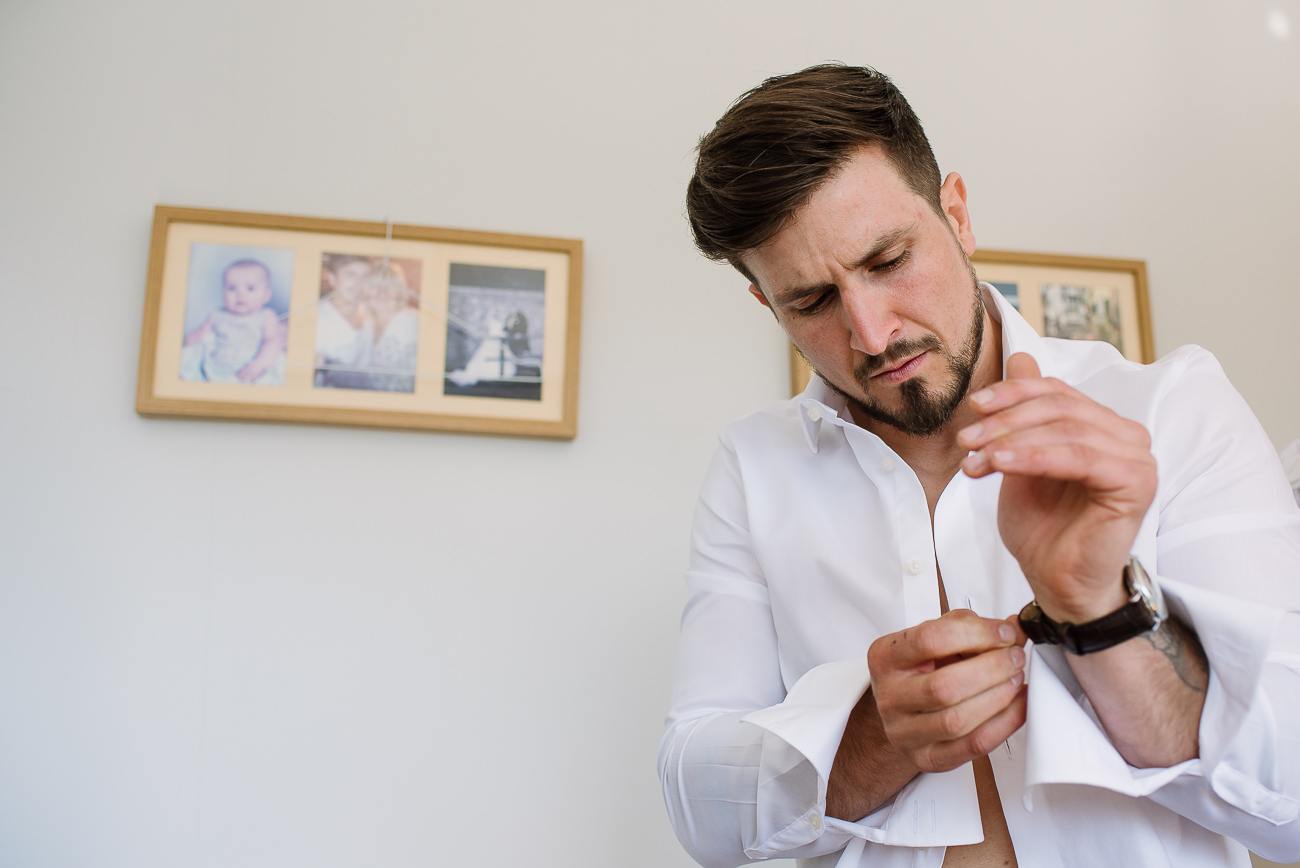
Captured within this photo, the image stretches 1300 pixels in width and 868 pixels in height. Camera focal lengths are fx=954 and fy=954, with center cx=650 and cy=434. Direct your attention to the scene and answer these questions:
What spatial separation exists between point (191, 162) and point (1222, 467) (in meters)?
1.56

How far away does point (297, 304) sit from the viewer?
61.6 inches

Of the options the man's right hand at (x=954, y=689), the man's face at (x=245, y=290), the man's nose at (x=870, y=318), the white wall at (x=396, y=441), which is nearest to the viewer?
the man's right hand at (x=954, y=689)

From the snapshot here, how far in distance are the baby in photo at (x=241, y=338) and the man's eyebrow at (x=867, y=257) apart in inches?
35.7

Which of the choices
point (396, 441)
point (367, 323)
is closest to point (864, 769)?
point (396, 441)

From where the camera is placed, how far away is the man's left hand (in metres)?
0.59

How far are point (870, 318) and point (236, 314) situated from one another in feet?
3.53

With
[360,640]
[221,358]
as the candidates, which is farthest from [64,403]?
[360,640]

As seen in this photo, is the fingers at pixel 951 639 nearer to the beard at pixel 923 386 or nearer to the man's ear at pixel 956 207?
the beard at pixel 923 386

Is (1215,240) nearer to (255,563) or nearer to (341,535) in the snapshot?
(341,535)

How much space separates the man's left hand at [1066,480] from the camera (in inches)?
23.4

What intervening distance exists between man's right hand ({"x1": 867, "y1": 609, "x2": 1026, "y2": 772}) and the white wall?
866 mm

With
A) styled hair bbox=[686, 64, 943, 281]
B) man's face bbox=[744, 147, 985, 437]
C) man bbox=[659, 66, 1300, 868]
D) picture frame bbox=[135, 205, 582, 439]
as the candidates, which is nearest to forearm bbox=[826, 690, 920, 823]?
man bbox=[659, 66, 1300, 868]

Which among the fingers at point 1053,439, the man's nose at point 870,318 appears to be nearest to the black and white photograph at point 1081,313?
the man's nose at point 870,318

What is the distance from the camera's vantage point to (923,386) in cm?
99
